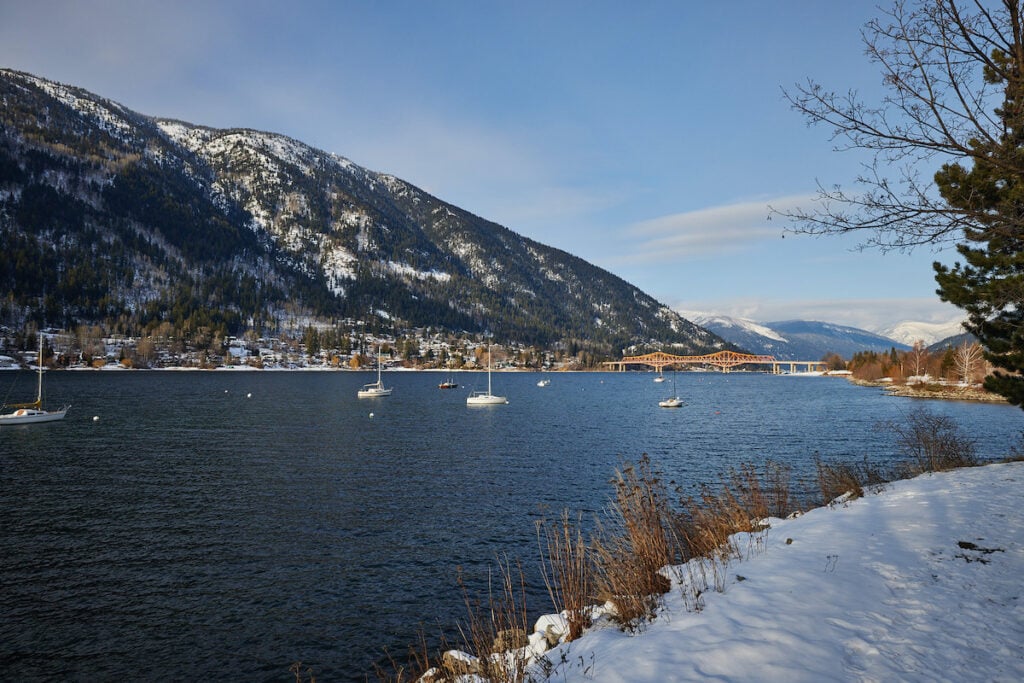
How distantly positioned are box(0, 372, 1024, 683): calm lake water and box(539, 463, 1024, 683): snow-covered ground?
4.07 meters

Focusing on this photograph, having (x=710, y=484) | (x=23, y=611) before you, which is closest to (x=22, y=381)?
(x=23, y=611)

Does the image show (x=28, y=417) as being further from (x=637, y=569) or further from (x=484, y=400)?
(x=637, y=569)

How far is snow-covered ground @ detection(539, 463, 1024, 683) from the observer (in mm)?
5645

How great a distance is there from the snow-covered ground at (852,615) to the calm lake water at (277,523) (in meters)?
4.07

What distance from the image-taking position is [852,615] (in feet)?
22.2

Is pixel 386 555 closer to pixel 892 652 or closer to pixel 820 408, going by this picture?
pixel 892 652

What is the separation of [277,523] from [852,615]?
2110 centimetres

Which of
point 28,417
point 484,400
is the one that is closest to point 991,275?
point 484,400

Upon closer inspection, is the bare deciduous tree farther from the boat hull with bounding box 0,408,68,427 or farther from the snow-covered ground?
the boat hull with bounding box 0,408,68,427

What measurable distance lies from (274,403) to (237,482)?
51.9 m

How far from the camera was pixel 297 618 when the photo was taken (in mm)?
13844

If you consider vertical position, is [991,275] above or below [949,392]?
above

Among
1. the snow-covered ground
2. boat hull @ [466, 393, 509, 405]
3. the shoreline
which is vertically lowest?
boat hull @ [466, 393, 509, 405]

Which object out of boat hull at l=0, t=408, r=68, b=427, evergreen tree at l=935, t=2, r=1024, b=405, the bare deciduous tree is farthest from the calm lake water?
the bare deciduous tree
